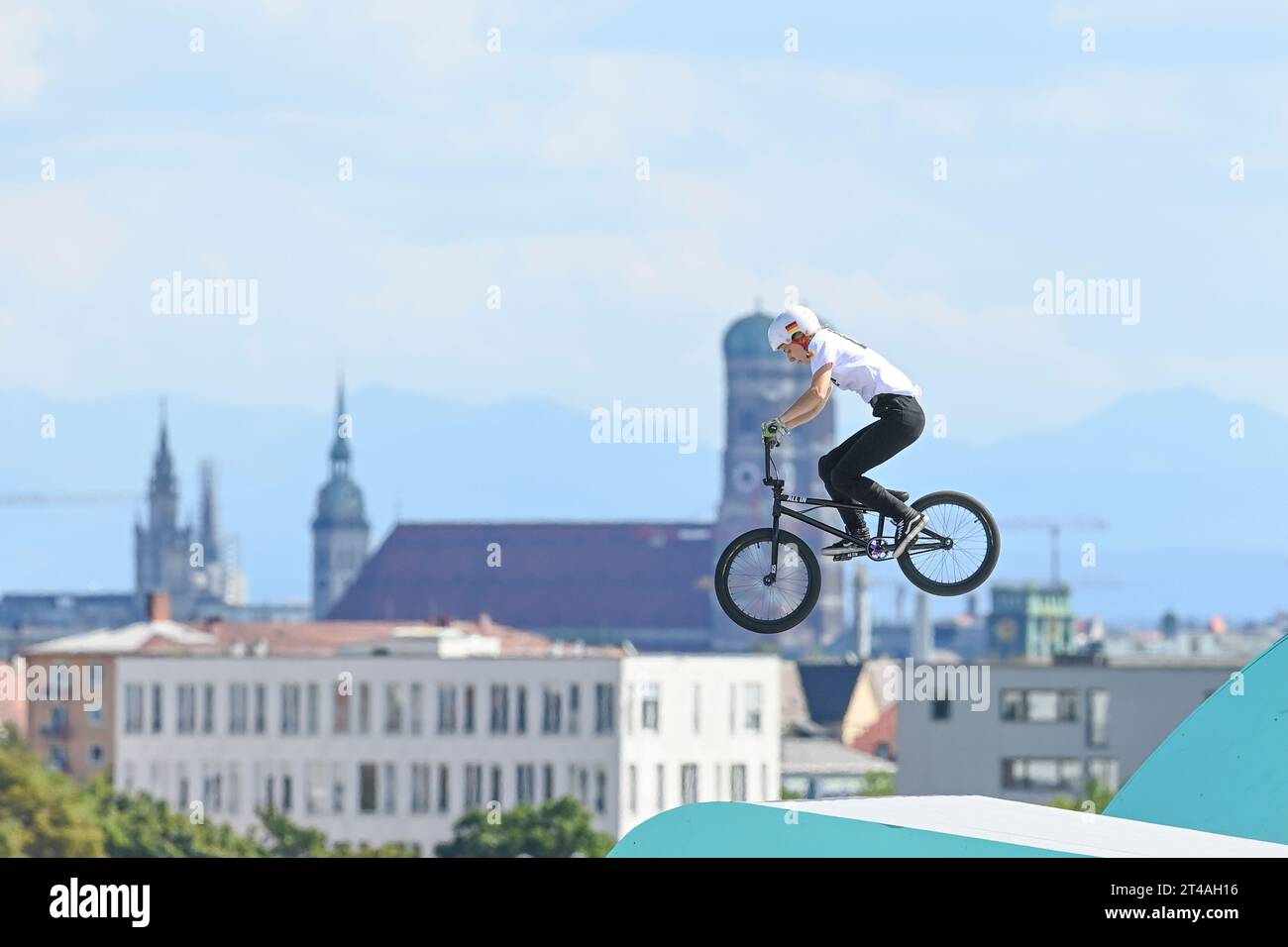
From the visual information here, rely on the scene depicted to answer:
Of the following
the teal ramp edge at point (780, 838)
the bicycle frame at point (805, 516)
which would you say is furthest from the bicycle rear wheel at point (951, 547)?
the teal ramp edge at point (780, 838)

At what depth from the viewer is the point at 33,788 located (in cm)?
19600

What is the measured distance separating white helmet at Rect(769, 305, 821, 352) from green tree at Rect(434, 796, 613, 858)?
15494 cm

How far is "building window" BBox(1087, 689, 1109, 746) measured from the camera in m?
194

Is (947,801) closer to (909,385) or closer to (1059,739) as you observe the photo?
(909,385)

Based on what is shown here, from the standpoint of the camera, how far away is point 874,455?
92.2 ft

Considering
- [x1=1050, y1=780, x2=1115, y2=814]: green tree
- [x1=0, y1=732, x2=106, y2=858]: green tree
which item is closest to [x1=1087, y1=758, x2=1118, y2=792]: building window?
[x1=1050, y1=780, x2=1115, y2=814]: green tree

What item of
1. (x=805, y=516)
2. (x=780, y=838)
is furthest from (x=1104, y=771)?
(x=805, y=516)

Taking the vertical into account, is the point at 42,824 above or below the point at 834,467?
below

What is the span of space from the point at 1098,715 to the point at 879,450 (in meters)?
169

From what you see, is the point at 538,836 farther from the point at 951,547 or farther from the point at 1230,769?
the point at 951,547

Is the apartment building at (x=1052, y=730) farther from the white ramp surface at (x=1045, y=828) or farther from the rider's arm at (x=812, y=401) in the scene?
the rider's arm at (x=812, y=401)

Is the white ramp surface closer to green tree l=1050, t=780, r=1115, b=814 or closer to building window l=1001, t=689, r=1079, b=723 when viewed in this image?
green tree l=1050, t=780, r=1115, b=814
